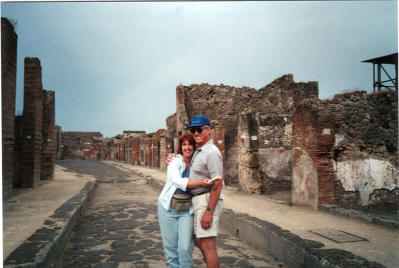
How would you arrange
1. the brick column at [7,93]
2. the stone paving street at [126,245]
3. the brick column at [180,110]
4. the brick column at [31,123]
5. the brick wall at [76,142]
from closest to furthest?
the stone paving street at [126,245]
the brick column at [7,93]
the brick column at [31,123]
the brick column at [180,110]
the brick wall at [76,142]

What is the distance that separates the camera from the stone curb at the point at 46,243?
291cm

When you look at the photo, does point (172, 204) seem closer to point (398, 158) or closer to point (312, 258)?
point (312, 258)

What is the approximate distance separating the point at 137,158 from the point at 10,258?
21.5 m

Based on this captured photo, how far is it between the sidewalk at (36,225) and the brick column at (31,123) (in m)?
1.81

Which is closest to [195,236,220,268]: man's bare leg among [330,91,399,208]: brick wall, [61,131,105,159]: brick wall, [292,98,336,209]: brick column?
[292,98,336,209]: brick column

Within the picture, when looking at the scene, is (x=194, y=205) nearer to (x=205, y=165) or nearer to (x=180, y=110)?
(x=205, y=165)

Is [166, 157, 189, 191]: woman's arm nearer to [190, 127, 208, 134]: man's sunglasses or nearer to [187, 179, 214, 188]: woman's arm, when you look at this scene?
[187, 179, 214, 188]: woman's arm

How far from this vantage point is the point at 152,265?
3.59m

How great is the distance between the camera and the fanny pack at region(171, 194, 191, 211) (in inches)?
102

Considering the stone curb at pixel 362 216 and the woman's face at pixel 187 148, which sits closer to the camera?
the woman's face at pixel 187 148

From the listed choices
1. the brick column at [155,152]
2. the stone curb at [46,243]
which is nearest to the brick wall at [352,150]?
the stone curb at [46,243]

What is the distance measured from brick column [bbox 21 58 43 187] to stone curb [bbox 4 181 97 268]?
13.2 ft

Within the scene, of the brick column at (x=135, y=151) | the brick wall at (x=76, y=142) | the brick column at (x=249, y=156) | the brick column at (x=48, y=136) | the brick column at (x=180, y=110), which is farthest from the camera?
the brick wall at (x=76, y=142)

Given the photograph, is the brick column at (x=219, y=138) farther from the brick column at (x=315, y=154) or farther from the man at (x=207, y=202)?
the man at (x=207, y=202)
